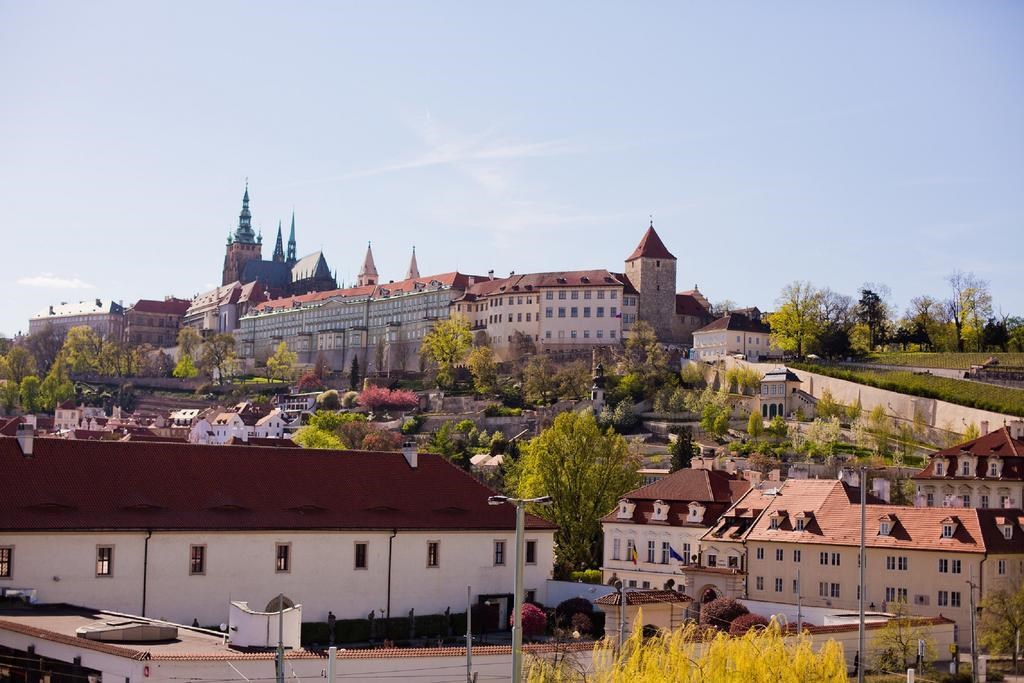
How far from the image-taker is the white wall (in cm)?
4125

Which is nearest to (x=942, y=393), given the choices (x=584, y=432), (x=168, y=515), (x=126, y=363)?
(x=584, y=432)

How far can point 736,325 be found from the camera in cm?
13850

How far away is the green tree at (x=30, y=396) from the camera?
16200cm

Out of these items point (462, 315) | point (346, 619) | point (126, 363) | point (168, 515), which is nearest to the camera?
point (168, 515)

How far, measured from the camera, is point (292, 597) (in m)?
45.6

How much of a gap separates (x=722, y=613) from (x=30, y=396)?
432ft

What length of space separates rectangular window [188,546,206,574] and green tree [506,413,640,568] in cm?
2610

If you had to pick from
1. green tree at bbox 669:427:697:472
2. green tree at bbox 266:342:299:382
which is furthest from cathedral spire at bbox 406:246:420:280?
green tree at bbox 669:427:697:472

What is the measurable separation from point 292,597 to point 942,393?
233 ft

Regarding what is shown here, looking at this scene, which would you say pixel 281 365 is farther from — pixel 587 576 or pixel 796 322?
pixel 587 576

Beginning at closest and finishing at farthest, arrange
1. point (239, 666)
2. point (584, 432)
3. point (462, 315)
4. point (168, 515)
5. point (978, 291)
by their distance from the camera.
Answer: point (239, 666), point (168, 515), point (584, 432), point (978, 291), point (462, 315)

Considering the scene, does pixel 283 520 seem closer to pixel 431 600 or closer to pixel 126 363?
pixel 431 600

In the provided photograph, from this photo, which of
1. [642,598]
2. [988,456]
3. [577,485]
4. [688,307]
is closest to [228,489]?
[642,598]

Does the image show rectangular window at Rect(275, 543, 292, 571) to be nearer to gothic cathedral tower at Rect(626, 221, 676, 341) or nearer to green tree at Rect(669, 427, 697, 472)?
green tree at Rect(669, 427, 697, 472)
